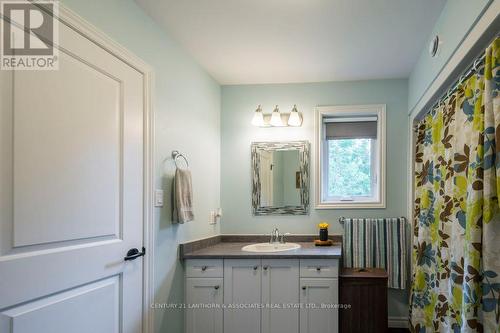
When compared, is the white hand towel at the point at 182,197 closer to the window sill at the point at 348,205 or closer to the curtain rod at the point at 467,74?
the window sill at the point at 348,205

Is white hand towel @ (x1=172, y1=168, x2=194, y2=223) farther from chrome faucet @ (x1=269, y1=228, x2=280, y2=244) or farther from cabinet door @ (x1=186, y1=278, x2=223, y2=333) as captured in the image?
chrome faucet @ (x1=269, y1=228, x2=280, y2=244)

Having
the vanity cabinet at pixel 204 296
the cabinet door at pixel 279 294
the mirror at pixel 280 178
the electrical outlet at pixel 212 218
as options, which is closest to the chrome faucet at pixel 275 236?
the mirror at pixel 280 178

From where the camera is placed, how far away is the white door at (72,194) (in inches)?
58.3

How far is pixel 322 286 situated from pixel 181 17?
2117mm

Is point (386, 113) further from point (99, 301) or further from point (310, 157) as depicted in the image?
point (99, 301)

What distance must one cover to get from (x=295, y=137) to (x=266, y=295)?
159 cm

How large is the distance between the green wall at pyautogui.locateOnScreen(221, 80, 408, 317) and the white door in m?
1.70

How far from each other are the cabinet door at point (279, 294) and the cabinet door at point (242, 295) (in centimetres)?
5

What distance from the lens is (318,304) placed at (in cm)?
300

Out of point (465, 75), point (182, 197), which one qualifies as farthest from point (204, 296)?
point (465, 75)

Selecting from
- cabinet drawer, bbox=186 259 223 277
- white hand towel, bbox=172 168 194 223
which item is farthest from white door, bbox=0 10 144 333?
cabinet drawer, bbox=186 259 223 277

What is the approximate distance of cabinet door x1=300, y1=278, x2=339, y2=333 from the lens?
299 centimetres

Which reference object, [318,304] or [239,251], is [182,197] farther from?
[318,304]

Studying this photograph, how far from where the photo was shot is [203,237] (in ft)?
11.6
